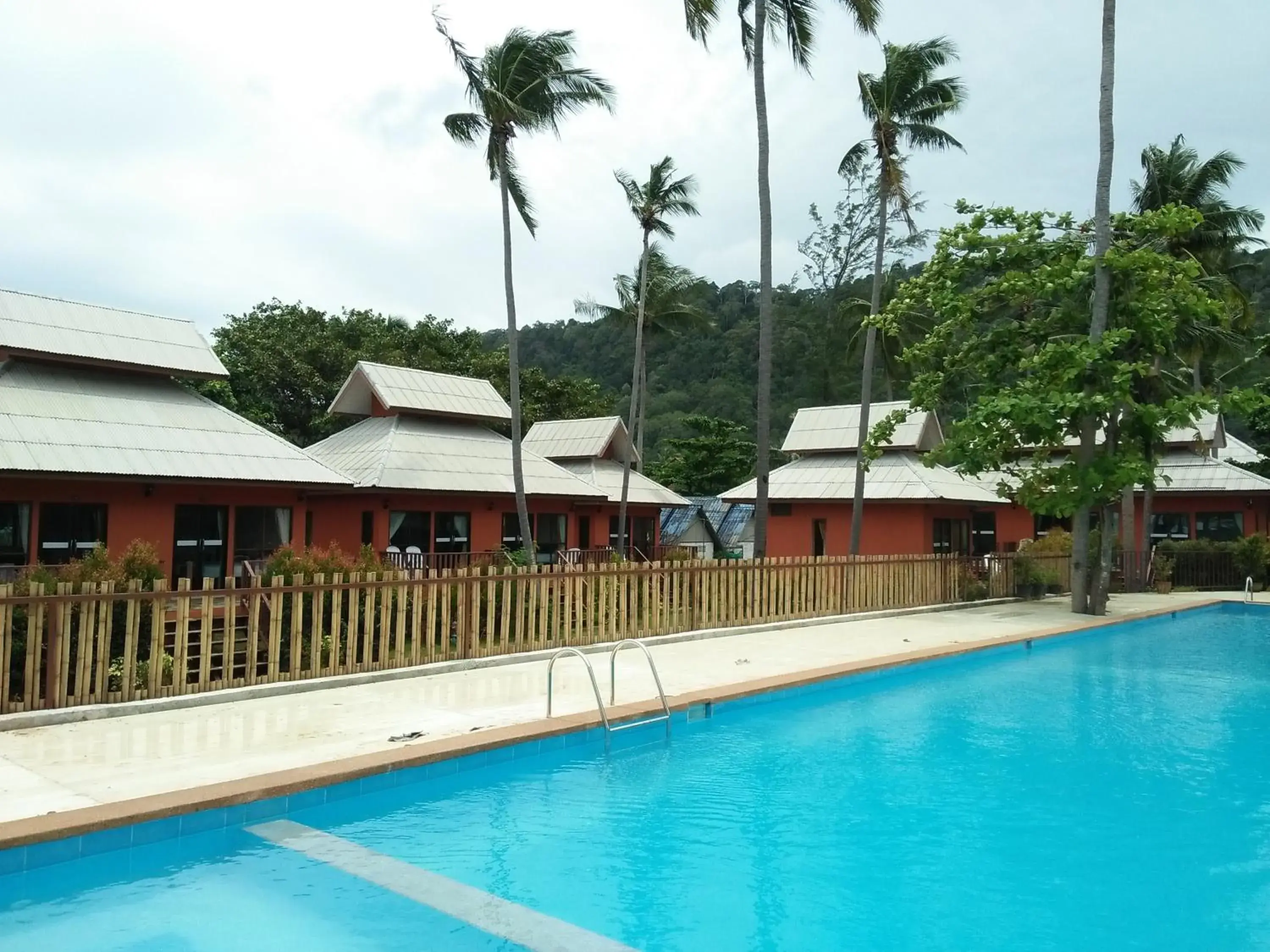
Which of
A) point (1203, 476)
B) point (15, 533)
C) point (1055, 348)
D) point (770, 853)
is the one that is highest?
point (1055, 348)

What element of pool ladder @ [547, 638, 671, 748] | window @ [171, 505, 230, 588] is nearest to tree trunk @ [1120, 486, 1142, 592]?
pool ladder @ [547, 638, 671, 748]

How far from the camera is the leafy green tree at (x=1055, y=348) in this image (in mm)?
18969

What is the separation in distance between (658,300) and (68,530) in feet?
70.9

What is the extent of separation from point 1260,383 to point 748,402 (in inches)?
1366

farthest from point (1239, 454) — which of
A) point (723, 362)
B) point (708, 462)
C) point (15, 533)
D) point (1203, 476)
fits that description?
point (15, 533)

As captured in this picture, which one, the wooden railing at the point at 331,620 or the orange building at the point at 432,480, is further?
the orange building at the point at 432,480

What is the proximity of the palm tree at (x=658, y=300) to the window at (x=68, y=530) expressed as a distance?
769 inches

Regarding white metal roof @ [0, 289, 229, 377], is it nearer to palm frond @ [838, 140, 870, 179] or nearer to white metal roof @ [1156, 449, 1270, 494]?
palm frond @ [838, 140, 870, 179]

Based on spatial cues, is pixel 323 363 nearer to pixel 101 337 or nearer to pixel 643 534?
pixel 643 534

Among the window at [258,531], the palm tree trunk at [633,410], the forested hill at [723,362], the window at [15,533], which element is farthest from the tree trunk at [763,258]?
the forested hill at [723,362]

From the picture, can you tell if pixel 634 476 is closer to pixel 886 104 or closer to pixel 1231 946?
pixel 886 104

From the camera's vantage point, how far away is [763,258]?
2008cm

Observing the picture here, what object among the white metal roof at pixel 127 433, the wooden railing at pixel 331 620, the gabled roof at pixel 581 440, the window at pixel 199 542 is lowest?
the wooden railing at pixel 331 620

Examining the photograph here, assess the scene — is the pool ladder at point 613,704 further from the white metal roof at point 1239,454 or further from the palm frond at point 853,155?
the white metal roof at point 1239,454
